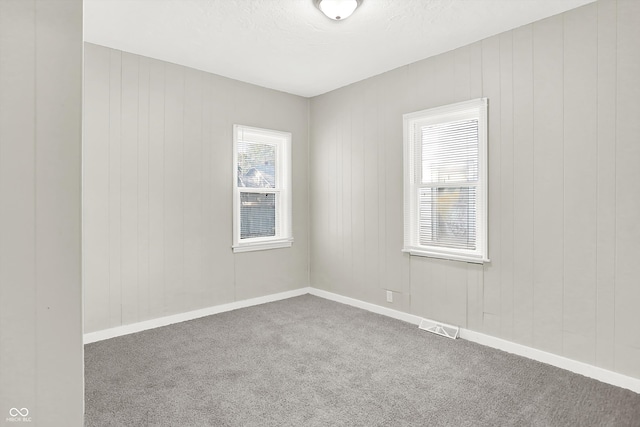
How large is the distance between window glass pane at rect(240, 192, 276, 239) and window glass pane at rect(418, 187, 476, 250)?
191 centimetres

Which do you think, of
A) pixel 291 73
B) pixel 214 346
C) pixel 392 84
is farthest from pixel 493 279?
pixel 291 73

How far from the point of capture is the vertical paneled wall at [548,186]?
8.07ft

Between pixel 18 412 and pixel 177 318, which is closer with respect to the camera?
pixel 18 412

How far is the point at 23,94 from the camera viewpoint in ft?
3.40

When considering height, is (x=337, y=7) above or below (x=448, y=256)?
above

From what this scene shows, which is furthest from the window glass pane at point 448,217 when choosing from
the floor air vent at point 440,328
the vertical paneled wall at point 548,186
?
the floor air vent at point 440,328

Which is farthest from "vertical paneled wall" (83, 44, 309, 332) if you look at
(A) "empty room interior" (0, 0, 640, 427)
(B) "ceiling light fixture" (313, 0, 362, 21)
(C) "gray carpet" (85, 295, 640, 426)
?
(B) "ceiling light fixture" (313, 0, 362, 21)

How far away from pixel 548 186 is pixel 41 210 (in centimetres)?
311

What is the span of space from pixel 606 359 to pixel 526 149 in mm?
1611

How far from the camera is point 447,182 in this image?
350 cm

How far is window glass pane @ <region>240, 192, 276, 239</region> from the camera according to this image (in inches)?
174

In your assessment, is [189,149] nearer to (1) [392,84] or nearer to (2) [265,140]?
(2) [265,140]

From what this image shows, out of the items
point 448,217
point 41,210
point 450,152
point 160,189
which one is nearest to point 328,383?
point 448,217

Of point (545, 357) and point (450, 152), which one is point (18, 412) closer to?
point (545, 357)
